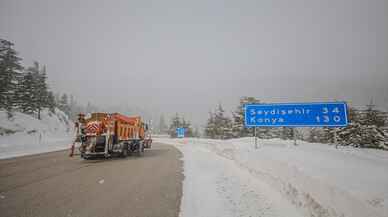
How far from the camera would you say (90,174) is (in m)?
7.58

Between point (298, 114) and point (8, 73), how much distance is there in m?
54.9

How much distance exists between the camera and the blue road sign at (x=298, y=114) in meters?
10.2

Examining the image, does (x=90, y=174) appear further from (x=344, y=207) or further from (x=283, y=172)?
(x=344, y=207)

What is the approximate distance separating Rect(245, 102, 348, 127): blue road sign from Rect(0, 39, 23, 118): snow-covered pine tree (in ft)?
138

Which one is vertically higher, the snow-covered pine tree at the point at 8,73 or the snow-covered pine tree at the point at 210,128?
the snow-covered pine tree at the point at 8,73

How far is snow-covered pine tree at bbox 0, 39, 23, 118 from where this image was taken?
3459 cm

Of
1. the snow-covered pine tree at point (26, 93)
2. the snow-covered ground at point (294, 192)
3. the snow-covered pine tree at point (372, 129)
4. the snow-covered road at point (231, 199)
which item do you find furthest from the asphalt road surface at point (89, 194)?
the snow-covered pine tree at point (26, 93)

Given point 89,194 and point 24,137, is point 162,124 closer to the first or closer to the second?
point 24,137

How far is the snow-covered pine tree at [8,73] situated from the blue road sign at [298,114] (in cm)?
4217

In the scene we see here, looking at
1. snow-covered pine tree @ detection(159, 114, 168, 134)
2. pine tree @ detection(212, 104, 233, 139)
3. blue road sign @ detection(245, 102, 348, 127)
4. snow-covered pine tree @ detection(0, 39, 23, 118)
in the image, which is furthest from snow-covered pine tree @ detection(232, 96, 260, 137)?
snow-covered pine tree @ detection(159, 114, 168, 134)

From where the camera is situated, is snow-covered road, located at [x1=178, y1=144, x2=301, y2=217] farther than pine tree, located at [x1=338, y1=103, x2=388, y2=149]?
No

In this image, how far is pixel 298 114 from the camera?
11117 millimetres

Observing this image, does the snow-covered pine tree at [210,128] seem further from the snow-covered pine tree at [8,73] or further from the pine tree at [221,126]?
the snow-covered pine tree at [8,73]

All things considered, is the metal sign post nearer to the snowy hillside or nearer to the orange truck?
the orange truck
